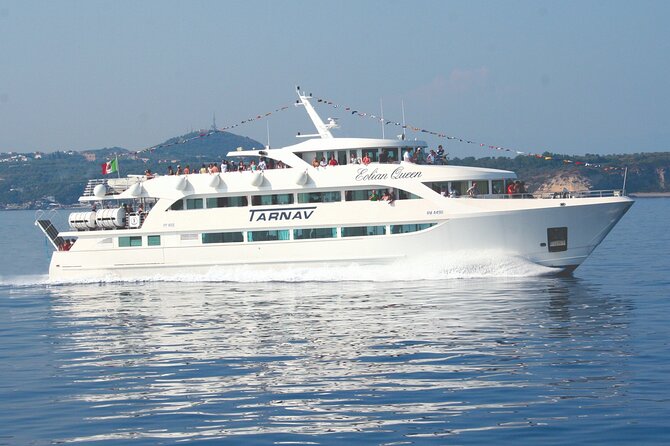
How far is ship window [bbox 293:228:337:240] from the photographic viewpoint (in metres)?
32.0

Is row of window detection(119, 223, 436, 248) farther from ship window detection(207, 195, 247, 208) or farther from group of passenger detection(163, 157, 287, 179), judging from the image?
group of passenger detection(163, 157, 287, 179)

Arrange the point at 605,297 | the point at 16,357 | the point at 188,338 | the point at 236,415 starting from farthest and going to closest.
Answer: the point at 605,297 < the point at 188,338 < the point at 16,357 < the point at 236,415

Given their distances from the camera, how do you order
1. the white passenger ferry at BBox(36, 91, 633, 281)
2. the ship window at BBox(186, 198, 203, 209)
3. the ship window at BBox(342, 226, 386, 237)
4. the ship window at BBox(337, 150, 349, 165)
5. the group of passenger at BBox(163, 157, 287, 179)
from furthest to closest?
the ship window at BBox(186, 198, 203, 209), the group of passenger at BBox(163, 157, 287, 179), the ship window at BBox(337, 150, 349, 165), the ship window at BBox(342, 226, 386, 237), the white passenger ferry at BBox(36, 91, 633, 281)

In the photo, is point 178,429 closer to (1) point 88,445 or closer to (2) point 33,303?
(1) point 88,445

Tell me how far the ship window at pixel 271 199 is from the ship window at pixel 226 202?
0.42m

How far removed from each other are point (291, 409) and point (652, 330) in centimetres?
940

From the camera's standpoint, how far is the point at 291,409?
46.6 ft

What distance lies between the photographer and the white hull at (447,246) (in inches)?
1181

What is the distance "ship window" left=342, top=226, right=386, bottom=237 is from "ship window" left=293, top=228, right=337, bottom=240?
1.46 feet

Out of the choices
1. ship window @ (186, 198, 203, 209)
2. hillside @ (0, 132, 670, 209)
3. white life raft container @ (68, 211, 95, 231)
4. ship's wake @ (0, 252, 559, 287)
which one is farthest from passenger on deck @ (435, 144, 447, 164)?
hillside @ (0, 132, 670, 209)

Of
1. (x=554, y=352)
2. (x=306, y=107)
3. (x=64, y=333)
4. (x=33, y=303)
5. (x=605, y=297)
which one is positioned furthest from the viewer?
(x=306, y=107)

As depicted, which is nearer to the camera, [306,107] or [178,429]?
[178,429]

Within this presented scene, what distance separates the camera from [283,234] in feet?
107

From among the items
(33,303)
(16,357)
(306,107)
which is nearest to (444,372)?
(16,357)
